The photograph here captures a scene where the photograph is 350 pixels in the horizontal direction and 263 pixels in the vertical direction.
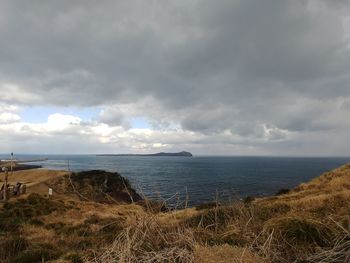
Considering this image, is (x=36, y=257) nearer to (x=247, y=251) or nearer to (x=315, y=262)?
(x=247, y=251)

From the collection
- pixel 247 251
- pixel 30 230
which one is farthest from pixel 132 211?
pixel 30 230

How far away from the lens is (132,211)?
6.26 m

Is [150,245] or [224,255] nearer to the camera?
[224,255]

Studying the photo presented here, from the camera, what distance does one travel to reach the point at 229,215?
25.3 feet

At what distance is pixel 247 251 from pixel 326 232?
239 centimetres

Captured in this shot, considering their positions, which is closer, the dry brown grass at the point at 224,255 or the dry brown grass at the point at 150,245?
the dry brown grass at the point at 224,255

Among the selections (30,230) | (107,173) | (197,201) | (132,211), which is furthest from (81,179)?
(132,211)

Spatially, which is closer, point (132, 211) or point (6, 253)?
point (132, 211)

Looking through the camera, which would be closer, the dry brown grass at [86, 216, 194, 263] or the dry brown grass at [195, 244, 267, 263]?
the dry brown grass at [195, 244, 267, 263]

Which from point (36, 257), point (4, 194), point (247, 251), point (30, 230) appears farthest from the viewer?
point (4, 194)

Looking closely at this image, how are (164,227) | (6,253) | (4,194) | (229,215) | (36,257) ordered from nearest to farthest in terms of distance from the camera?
1. (164,227)
2. (229,215)
3. (36,257)
4. (6,253)
5. (4,194)

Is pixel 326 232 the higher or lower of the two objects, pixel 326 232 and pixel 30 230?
the higher

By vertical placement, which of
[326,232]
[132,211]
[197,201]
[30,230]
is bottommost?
[197,201]

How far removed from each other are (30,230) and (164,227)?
11156mm
